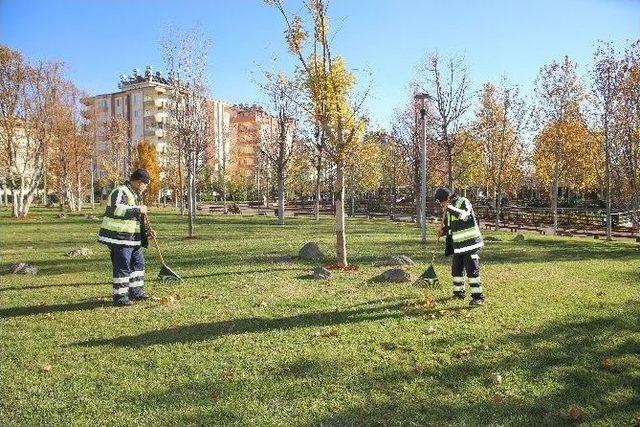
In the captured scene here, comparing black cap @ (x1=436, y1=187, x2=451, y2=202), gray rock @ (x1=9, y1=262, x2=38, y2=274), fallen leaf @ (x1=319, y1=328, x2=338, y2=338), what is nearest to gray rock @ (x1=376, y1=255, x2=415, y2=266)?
black cap @ (x1=436, y1=187, x2=451, y2=202)

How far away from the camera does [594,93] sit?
2331 centimetres

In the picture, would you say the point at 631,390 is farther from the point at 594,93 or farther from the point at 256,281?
the point at 594,93

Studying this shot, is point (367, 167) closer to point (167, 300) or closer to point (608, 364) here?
point (167, 300)

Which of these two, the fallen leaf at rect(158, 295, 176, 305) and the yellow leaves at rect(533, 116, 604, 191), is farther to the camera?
the yellow leaves at rect(533, 116, 604, 191)

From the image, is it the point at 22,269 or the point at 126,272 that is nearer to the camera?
the point at 126,272

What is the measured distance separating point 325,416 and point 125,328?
3849mm

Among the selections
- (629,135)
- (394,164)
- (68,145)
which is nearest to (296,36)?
(629,135)

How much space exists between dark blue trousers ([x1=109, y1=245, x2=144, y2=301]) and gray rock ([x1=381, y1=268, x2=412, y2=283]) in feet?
15.7

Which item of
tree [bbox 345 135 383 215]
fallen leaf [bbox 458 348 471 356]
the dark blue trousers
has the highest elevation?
tree [bbox 345 135 383 215]

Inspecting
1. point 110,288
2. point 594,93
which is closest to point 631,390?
point 110,288

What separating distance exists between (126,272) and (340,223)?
5586 millimetres

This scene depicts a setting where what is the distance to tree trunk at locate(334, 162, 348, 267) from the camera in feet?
40.3

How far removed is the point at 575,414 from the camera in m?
4.47

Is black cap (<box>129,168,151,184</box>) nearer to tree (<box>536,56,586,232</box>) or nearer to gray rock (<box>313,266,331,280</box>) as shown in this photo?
gray rock (<box>313,266,331,280</box>)
